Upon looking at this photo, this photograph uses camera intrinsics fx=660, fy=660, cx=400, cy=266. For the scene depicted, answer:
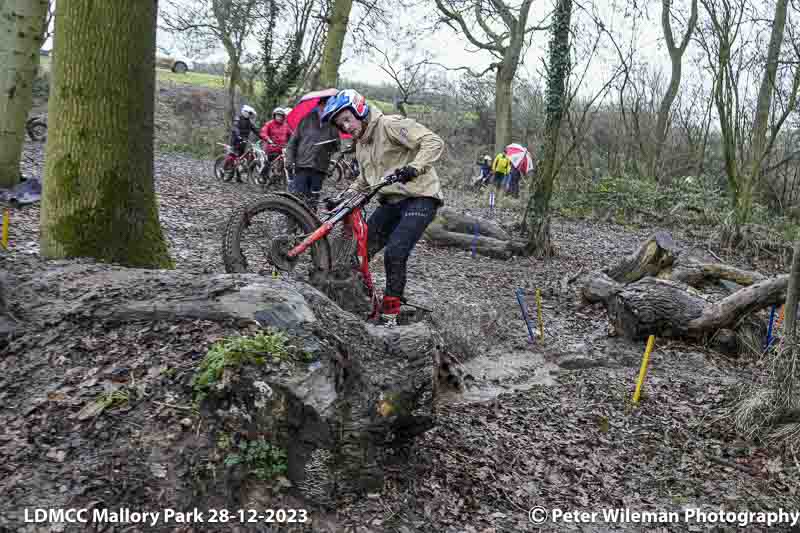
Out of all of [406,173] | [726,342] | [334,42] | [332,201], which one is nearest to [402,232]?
[406,173]

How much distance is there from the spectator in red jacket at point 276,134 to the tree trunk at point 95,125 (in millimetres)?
10426

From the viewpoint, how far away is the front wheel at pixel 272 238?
16.7ft

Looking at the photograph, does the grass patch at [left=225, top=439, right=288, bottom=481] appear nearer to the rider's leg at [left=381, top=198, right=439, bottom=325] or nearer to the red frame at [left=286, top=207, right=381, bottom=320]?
the red frame at [left=286, top=207, right=381, bottom=320]

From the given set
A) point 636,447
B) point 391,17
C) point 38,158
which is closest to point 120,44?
point 636,447

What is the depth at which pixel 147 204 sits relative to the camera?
4.63 m

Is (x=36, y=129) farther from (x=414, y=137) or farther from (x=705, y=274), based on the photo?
(x=705, y=274)

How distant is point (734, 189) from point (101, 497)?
526 inches

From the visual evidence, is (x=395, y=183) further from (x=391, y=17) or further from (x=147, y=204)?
(x=391, y=17)

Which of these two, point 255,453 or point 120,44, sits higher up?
point 120,44

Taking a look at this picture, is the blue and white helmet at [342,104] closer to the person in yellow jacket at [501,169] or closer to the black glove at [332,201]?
the black glove at [332,201]

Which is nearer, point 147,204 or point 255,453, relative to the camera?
point 255,453

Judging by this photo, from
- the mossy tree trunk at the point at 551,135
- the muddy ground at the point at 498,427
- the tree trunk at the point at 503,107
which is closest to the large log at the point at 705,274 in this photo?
the muddy ground at the point at 498,427

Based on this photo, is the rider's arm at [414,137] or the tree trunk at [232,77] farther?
the tree trunk at [232,77]

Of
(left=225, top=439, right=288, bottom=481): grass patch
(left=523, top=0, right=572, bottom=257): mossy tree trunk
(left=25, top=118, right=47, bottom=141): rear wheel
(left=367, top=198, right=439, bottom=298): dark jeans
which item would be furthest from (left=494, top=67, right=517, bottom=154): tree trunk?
(left=225, top=439, right=288, bottom=481): grass patch
